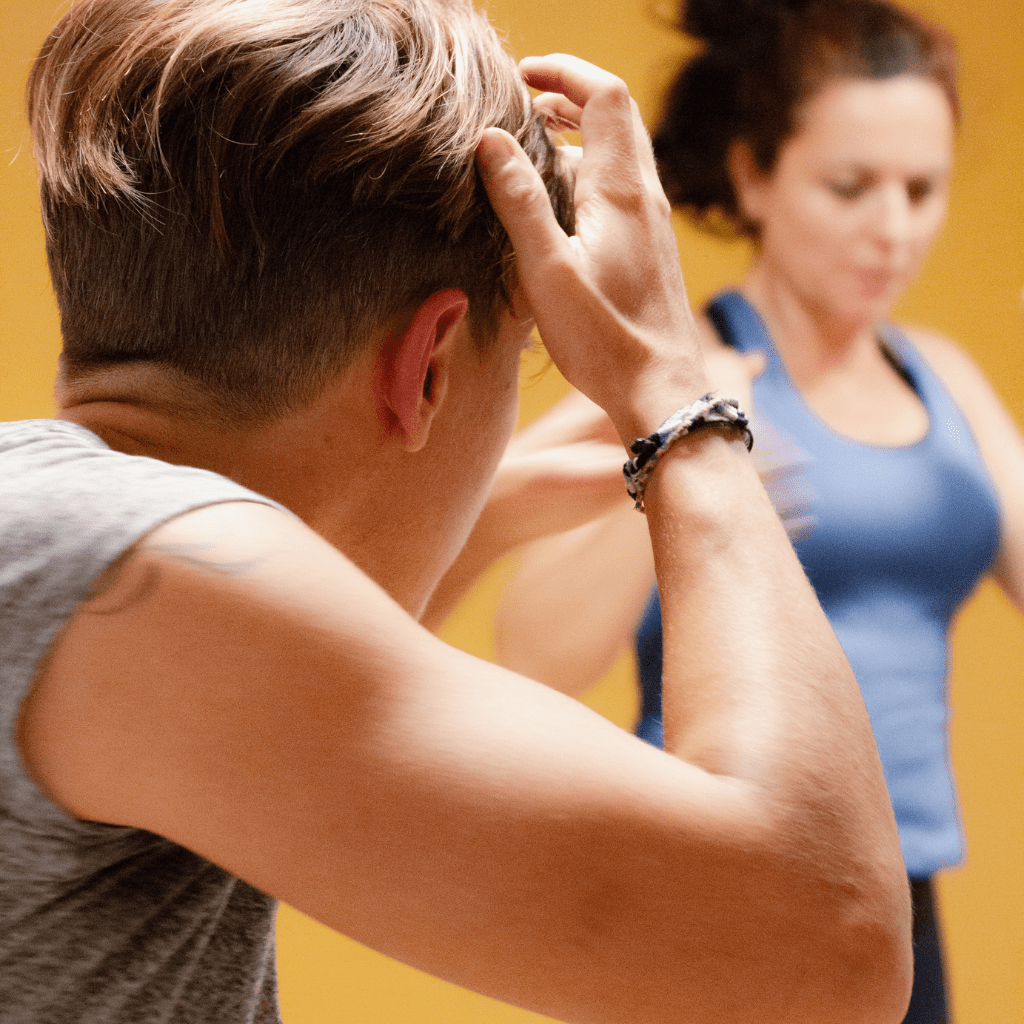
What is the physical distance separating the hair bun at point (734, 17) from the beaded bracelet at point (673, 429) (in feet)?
3.15

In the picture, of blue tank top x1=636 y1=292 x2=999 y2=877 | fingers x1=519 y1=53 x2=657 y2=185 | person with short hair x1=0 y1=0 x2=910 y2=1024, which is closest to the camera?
person with short hair x1=0 y1=0 x2=910 y2=1024

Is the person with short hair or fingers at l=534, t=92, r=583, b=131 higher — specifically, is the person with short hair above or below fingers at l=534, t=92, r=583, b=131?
below

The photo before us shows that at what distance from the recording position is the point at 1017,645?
150 centimetres

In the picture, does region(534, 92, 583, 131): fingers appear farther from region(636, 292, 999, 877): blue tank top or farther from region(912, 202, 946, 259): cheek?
region(912, 202, 946, 259): cheek

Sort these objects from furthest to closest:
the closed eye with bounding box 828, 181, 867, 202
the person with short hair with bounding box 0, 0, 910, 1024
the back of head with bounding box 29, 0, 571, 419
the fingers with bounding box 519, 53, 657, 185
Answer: the closed eye with bounding box 828, 181, 867, 202 < the fingers with bounding box 519, 53, 657, 185 < the back of head with bounding box 29, 0, 571, 419 < the person with short hair with bounding box 0, 0, 910, 1024

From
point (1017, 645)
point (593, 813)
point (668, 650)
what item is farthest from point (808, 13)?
point (593, 813)

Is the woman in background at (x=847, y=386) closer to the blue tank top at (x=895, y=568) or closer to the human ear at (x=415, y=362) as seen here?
the blue tank top at (x=895, y=568)

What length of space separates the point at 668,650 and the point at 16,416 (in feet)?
4.02

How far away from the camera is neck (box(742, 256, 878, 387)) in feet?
4.60

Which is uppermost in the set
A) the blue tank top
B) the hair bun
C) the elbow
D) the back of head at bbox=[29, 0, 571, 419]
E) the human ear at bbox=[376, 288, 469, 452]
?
the hair bun

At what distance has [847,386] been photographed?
1408 millimetres

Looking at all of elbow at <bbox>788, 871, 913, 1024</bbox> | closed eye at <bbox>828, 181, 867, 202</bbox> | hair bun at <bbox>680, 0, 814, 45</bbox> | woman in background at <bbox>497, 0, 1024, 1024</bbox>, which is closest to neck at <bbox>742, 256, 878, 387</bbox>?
woman in background at <bbox>497, 0, 1024, 1024</bbox>

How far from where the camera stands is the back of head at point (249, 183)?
20.9 inches

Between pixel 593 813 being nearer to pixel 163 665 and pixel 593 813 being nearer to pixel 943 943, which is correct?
pixel 163 665
